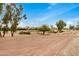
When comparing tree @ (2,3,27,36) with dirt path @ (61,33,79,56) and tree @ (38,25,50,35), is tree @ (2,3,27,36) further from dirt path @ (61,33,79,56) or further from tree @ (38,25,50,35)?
dirt path @ (61,33,79,56)

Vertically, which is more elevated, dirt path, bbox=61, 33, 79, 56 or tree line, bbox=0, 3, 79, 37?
tree line, bbox=0, 3, 79, 37

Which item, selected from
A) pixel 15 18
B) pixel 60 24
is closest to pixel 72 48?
pixel 60 24

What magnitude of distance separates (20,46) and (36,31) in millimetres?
252

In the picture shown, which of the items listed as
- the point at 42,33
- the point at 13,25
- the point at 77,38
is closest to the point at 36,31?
the point at 42,33

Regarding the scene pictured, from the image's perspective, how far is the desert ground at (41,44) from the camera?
117 inches

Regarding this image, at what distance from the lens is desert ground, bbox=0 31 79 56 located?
2.98m

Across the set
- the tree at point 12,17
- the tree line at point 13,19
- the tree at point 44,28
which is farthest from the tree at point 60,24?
the tree at point 12,17

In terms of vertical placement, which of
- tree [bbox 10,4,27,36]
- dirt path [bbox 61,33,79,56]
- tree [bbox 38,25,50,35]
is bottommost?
dirt path [bbox 61,33,79,56]

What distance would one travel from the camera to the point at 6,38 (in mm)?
3051

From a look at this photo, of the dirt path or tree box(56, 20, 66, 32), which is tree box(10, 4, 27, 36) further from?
the dirt path

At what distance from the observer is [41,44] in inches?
119

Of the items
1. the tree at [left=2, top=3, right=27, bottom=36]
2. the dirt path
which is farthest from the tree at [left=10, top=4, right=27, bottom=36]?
the dirt path

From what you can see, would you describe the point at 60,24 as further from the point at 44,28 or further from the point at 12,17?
the point at 12,17

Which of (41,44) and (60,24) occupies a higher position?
(60,24)
